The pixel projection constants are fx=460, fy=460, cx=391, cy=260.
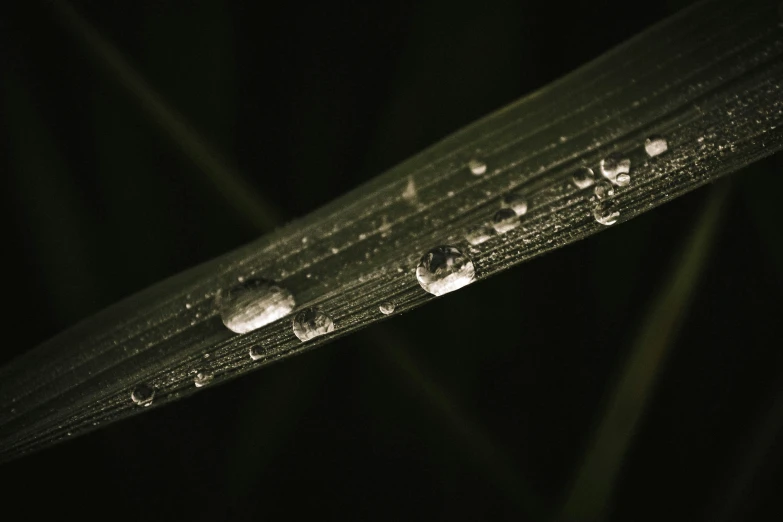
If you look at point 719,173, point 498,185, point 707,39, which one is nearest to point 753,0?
point 707,39

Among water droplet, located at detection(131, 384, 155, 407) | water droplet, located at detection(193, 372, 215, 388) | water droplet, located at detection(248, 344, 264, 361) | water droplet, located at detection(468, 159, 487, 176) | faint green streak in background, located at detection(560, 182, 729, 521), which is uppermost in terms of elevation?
water droplet, located at detection(131, 384, 155, 407)

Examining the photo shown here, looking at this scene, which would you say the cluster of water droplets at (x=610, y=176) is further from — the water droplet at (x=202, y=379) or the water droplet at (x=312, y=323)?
the water droplet at (x=202, y=379)

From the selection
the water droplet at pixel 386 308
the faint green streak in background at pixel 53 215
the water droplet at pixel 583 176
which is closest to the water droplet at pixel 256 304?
the water droplet at pixel 386 308

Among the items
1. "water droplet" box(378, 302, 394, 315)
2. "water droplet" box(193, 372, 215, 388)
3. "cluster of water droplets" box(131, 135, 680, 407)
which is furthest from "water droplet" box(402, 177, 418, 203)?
"water droplet" box(193, 372, 215, 388)

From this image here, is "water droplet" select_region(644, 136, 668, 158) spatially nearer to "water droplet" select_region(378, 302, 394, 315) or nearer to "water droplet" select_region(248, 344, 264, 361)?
"water droplet" select_region(378, 302, 394, 315)

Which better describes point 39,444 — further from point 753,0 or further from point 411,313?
point 753,0

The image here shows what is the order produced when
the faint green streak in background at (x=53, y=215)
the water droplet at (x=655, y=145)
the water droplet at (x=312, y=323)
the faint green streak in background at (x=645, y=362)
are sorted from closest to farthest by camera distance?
1. the water droplet at (x=655, y=145)
2. the water droplet at (x=312, y=323)
3. the faint green streak in background at (x=645, y=362)
4. the faint green streak in background at (x=53, y=215)

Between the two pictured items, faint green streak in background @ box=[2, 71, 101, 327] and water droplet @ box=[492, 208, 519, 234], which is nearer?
water droplet @ box=[492, 208, 519, 234]
